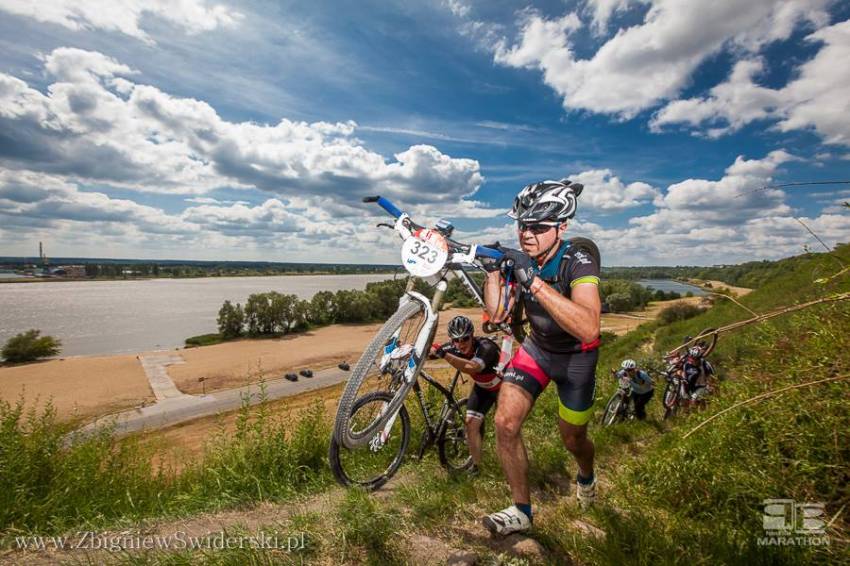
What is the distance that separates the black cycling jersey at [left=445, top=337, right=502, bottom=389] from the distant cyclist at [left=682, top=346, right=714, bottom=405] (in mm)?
6174

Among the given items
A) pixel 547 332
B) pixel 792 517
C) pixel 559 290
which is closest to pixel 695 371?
pixel 792 517

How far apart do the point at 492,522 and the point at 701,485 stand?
2.28 m

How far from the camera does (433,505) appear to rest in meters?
3.62

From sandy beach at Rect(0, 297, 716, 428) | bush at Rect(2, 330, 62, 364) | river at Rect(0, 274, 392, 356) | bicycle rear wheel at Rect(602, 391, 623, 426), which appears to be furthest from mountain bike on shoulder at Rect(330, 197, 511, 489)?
bush at Rect(2, 330, 62, 364)

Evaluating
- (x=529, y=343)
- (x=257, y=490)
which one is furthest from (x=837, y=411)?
(x=257, y=490)

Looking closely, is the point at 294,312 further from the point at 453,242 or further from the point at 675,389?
the point at 453,242

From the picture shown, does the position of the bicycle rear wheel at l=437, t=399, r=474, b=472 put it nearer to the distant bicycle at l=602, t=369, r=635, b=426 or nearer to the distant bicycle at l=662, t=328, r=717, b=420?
the distant bicycle at l=602, t=369, r=635, b=426

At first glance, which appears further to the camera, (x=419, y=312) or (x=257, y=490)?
(x=257, y=490)

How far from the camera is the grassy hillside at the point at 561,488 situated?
2.88m

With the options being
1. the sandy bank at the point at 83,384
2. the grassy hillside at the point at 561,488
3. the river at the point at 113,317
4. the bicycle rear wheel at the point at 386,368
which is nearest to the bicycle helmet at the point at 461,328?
the bicycle rear wheel at the point at 386,368

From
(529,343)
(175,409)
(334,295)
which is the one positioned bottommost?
(175,409)

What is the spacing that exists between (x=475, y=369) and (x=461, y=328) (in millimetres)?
595

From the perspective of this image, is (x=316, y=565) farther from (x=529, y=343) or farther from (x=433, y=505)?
(x=529, y=343)

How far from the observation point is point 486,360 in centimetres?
532
